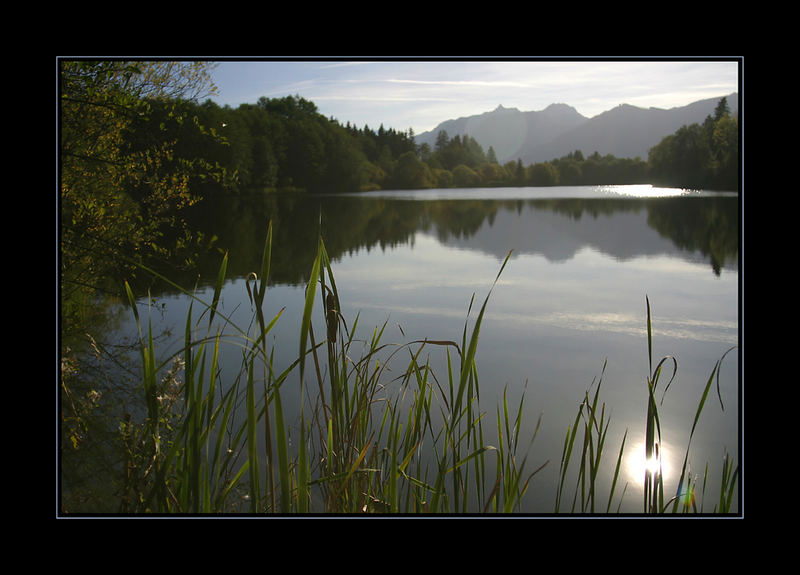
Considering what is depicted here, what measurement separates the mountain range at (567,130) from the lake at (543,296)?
1.56 ft

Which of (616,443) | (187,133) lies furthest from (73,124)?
(616,443)

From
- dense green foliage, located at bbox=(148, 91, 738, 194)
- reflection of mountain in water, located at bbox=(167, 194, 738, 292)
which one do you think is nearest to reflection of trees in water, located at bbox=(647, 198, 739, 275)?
reflection of mountain in water, located at bbox=(167, 194, 738, 292)

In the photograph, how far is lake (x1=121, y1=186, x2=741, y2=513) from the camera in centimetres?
294

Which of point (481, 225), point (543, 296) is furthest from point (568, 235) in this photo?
point (543, 296)

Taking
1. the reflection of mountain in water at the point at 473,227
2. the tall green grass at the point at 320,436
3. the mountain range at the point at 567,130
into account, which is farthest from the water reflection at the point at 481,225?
the tall green grass at the point at 320,436

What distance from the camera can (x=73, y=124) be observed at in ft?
9.87

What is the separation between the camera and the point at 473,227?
5816 millimetres

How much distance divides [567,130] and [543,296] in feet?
5.27

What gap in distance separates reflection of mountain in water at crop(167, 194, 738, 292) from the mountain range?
1.82 ft

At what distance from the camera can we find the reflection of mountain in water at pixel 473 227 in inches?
154

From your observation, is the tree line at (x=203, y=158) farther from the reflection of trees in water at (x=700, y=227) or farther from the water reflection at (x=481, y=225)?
the reflection of trees in water at (x=700, y=227)

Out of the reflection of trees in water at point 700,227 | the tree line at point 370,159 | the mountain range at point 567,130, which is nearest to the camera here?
the mountain range at point 567,130

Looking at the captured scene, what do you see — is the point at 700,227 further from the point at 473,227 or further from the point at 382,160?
the point at 382,160
